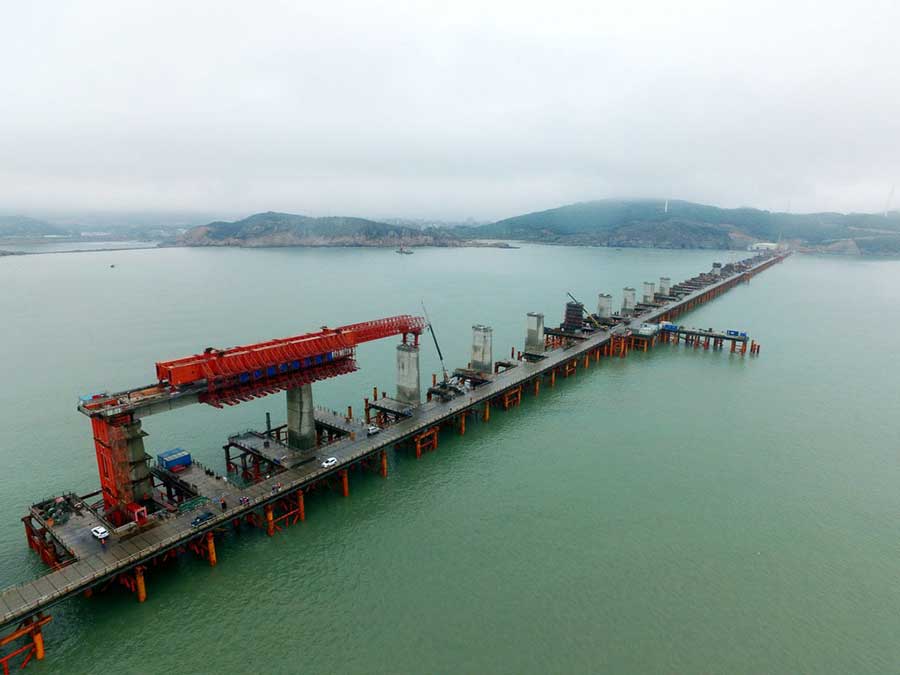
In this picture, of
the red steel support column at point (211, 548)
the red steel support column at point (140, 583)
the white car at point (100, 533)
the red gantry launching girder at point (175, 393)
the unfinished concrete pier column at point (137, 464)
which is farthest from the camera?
the unfinished concrete pier column at point (137, 464)

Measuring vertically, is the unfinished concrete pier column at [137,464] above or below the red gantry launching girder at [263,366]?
below

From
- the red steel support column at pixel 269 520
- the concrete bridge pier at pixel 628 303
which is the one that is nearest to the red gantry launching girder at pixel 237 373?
the red steel support column at pixel 269 520

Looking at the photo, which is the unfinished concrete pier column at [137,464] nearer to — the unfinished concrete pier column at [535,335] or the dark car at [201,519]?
the dark car at [201,519]

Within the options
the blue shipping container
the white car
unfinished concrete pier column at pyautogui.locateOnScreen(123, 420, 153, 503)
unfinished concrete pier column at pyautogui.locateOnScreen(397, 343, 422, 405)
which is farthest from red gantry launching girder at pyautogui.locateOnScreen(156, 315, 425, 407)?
the white car

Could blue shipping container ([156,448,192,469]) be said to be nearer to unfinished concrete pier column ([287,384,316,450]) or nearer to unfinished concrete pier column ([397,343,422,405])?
unfinished concrete pier column ([287,384,316,450])

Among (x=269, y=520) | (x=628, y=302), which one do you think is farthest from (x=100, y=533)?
(x=628, y=302)
